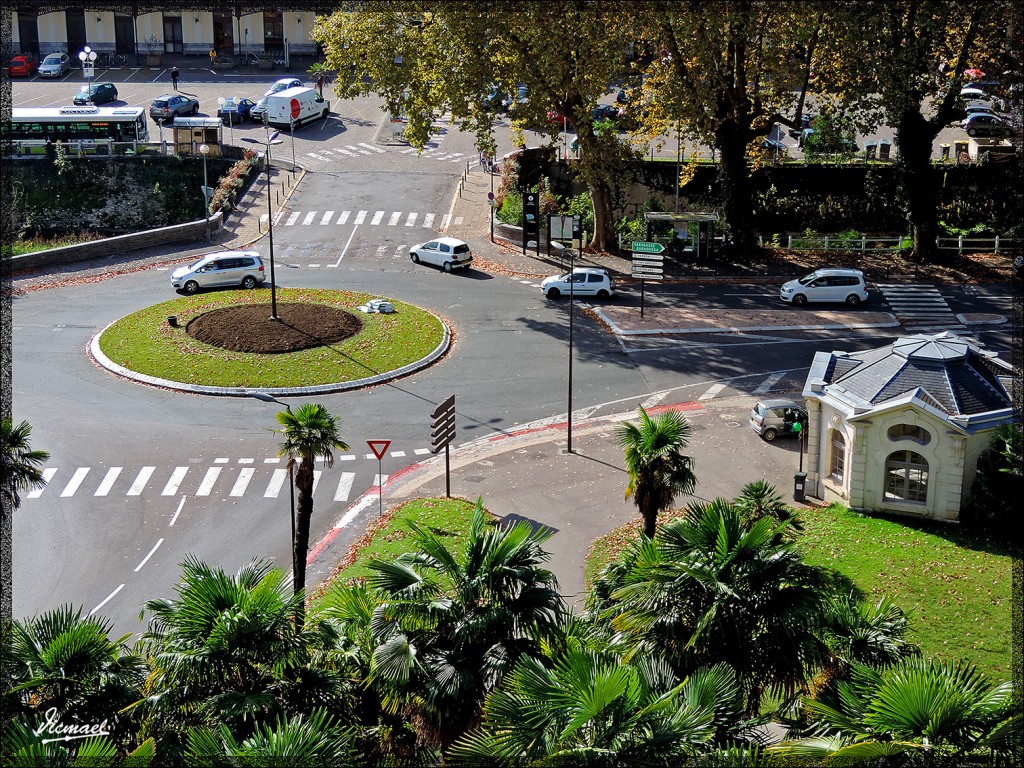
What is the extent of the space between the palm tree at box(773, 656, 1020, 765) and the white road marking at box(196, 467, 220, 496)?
26217 mm

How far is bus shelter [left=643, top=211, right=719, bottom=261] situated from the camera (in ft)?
214

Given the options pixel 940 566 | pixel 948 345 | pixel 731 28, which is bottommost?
pixel 940 566

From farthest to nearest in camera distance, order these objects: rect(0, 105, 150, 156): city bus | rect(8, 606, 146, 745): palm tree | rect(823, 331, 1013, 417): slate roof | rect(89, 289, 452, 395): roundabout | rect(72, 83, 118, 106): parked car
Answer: rect(72, 83, 118, 106): parked car → rect(0, 105, 150, 156): city bus → rect(89, 289, 452, 395): roundabout → rect(823, 331, 1013, 417): slate roof → rect(8, 606, 146, 745): palm tree

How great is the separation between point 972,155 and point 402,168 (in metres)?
34.6

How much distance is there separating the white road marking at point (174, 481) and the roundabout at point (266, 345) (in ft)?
20.7

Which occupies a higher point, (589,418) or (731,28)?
(731,28)

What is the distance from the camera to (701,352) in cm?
5266

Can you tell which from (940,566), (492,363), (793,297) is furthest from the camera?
(793,297)

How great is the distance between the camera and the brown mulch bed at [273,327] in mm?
51406

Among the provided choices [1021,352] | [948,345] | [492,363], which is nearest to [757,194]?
[492,363]

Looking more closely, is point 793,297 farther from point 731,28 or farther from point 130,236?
point 130,236

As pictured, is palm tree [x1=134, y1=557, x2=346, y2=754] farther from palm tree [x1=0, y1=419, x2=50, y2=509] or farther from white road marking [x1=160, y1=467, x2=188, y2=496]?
white road marking [x1=160, y1=467, x2=188, y2=496]

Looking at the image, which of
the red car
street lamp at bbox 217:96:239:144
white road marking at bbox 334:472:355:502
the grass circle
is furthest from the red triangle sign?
the red car

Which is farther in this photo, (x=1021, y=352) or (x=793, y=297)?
(x=793, y=297)
